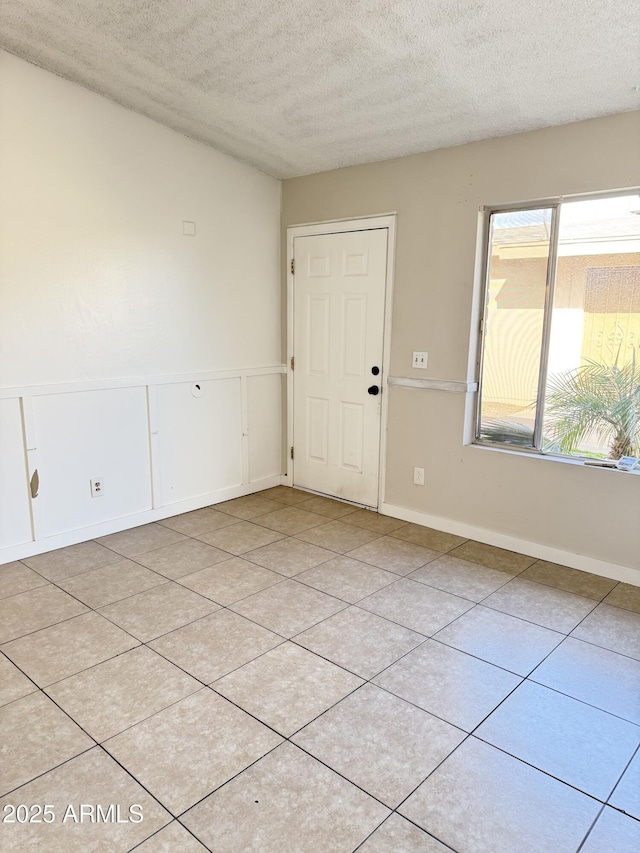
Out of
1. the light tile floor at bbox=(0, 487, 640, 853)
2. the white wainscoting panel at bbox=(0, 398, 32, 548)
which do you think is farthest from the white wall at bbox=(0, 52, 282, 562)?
the light tile floor at bbox=(0, 487, 640, 853)

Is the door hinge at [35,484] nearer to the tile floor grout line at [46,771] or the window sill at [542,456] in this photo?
the tile floor grout line at [46,771]

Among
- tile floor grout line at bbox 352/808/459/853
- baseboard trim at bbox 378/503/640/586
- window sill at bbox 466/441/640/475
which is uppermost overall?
window sill at bbox 466/441/640/475

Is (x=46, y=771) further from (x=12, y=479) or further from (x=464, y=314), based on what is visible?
(x=464, y=314)

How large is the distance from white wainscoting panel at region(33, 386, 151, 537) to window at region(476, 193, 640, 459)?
229 centimetres

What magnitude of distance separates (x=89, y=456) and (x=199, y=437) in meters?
0.85

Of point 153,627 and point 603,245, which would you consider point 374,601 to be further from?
point 603,245

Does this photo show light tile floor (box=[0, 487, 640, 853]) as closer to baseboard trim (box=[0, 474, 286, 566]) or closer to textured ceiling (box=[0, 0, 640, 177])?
baseboard trim (box=[0, 474, 286, 566])

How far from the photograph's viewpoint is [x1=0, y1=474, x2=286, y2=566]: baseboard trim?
3287 mm

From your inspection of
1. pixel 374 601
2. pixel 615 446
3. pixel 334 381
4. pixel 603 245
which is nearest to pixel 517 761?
pixel 374 601

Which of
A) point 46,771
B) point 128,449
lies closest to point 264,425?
point 128,449

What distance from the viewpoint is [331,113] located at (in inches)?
127

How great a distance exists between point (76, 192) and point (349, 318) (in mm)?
1941

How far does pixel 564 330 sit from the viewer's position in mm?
3250

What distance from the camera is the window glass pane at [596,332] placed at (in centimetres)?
302
